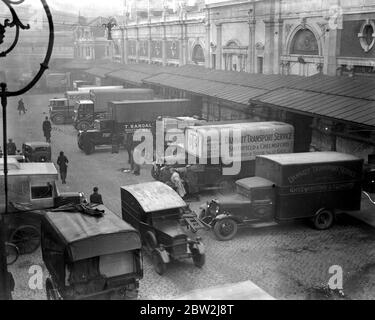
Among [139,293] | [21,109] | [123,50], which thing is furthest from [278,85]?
[123,50]

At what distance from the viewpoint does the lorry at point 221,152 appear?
19.9 meters

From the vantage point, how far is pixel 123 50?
65.6 m

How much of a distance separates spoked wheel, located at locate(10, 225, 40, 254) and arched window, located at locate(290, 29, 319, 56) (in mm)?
18636

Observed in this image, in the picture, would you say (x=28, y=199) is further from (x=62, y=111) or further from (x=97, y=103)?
(x=62, y=111)

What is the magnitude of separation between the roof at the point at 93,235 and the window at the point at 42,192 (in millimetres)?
3867

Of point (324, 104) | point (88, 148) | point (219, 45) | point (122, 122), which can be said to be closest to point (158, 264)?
point (324, 104)

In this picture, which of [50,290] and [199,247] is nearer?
[50,290]

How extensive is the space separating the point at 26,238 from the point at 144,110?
1798cm

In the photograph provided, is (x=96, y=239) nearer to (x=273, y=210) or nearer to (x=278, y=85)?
(x=273, y=210)

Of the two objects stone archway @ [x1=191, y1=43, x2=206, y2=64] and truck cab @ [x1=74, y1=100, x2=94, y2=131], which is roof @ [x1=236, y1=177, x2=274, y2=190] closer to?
truck cab @ [x1=74, y1=100, x2=94, y2=131]

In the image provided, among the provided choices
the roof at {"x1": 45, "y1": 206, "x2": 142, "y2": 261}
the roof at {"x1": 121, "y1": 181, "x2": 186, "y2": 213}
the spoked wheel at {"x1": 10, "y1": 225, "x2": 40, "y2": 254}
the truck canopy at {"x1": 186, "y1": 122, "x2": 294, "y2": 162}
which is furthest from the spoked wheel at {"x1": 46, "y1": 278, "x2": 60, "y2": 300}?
the truck canopy at {"x1": 186, "y1": 122, "x2": 294, "y2": 162}

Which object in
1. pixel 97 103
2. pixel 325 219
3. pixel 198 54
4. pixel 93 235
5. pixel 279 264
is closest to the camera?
pixel 93 235

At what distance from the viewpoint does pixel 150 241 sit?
1331 cm

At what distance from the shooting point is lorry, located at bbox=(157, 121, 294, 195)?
1986 centimetres
